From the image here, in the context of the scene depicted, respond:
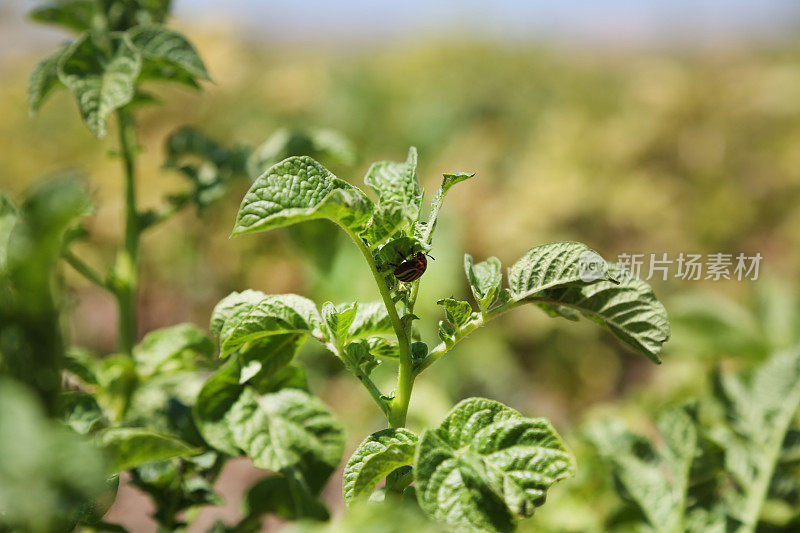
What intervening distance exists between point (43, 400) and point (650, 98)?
3.42 meters

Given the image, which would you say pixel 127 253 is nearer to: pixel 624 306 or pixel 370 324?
pixel 370 324

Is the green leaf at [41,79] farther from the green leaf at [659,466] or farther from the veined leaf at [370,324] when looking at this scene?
Result: the green leaf at [659,466]

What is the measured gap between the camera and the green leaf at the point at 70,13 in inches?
33.1

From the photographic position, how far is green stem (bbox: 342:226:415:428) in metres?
0.54

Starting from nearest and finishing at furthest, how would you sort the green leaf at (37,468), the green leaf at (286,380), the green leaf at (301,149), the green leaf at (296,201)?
the green leaf at (37,468)
the green leaf at (296,201)
the green leaf at (286,380)
the green leaf at (301,149)

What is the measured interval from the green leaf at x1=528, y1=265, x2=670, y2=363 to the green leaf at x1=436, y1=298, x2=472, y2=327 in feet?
0.22

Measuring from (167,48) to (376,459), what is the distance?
50 centimetres

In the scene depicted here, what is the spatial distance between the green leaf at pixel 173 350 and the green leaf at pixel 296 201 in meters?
0.33

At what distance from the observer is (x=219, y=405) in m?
0.65

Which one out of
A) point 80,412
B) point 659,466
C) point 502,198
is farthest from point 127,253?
point 502,198

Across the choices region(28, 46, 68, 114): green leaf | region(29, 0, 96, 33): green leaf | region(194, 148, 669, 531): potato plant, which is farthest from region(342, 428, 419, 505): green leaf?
region(29, 0, 96, 33): green leaf

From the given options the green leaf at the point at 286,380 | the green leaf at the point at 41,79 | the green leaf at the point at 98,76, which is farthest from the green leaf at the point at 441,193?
the green leaf at the point at 41,79

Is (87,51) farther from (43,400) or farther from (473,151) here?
(473,151)

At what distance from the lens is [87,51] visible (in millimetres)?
723
